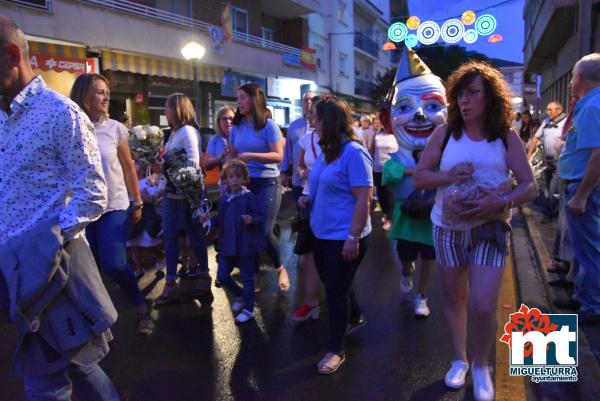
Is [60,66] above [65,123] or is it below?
above

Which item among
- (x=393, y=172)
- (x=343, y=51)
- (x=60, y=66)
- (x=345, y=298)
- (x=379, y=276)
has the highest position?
(x=343, y=51)

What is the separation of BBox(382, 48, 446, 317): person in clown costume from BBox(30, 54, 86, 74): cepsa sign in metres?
9.70

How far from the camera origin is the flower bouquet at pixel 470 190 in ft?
8.63

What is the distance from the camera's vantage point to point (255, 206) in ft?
14.5

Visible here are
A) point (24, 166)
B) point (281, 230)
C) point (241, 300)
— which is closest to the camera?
point (24, 166)

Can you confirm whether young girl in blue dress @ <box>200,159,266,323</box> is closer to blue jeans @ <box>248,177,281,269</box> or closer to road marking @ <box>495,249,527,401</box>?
blue jeans @ <box>248,177,281,269</box>

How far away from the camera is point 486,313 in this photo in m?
2.75

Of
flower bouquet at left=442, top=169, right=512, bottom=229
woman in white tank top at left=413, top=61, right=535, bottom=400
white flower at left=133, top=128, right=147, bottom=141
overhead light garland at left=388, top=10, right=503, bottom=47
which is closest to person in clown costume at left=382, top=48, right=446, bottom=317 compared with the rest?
woman in white tank top at left=413, top=61, right=535, bottom=400

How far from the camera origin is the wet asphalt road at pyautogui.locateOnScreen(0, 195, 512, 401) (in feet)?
10.4

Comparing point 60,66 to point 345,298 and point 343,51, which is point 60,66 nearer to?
point 345,298

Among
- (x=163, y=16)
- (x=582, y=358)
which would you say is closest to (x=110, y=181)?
(x=582, y=358)

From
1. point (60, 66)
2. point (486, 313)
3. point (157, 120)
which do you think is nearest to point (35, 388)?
point (486, 313)

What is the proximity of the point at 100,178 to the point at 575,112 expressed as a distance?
3.39 meters

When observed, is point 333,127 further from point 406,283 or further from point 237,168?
point 406,283
